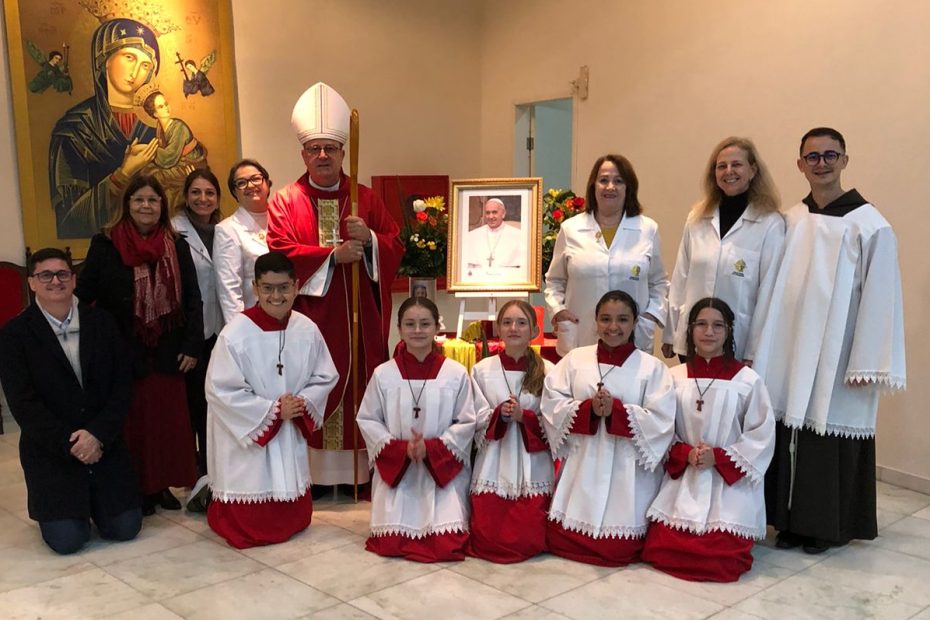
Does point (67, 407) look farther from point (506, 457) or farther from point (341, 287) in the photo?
point (506, 457)

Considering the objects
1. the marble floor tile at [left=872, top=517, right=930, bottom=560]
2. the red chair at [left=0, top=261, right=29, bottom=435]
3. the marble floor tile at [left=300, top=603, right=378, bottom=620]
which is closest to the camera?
the marble floor tile at [left=300, top=603, right=378, bottom=620]

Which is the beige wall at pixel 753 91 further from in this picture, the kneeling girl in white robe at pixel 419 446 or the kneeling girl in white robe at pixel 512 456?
the kneeling girl in white robe at pixel 419 446

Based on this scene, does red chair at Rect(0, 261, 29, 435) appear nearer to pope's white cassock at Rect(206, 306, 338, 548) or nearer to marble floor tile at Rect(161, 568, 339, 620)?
pope's white cassock at Rect(206, 306, 338, 548)

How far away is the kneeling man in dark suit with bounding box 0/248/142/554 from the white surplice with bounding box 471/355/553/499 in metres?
1.61

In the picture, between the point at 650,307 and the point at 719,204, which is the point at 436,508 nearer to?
the point at 650,307

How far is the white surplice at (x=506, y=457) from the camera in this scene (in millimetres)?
3645

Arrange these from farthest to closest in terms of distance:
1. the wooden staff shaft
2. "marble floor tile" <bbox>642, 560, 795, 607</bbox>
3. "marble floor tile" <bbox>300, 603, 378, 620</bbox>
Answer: the wooden staff shaft, "marble floor tile" <bbox>642, 560, 795, 607</bbox>, "marble floor tile" <bbox>300, 603, 378, 620</bbox>

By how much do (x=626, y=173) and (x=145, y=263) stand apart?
2340mm

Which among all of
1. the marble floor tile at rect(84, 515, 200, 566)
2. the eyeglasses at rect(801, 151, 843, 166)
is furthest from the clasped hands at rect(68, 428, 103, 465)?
the eyeglasses at rect(801, 151, 843, 166)

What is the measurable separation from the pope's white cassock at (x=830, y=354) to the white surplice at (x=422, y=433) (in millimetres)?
1329

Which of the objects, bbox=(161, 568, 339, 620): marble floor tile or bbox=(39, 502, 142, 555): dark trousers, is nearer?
bbox=(161, 568, 339, 620): marble floor tile

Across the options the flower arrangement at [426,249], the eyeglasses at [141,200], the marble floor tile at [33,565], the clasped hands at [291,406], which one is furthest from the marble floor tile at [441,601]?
the eyeglasses at [141,200]

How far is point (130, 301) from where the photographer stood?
4035 mm

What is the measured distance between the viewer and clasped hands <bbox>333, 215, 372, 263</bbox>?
4125 mm
